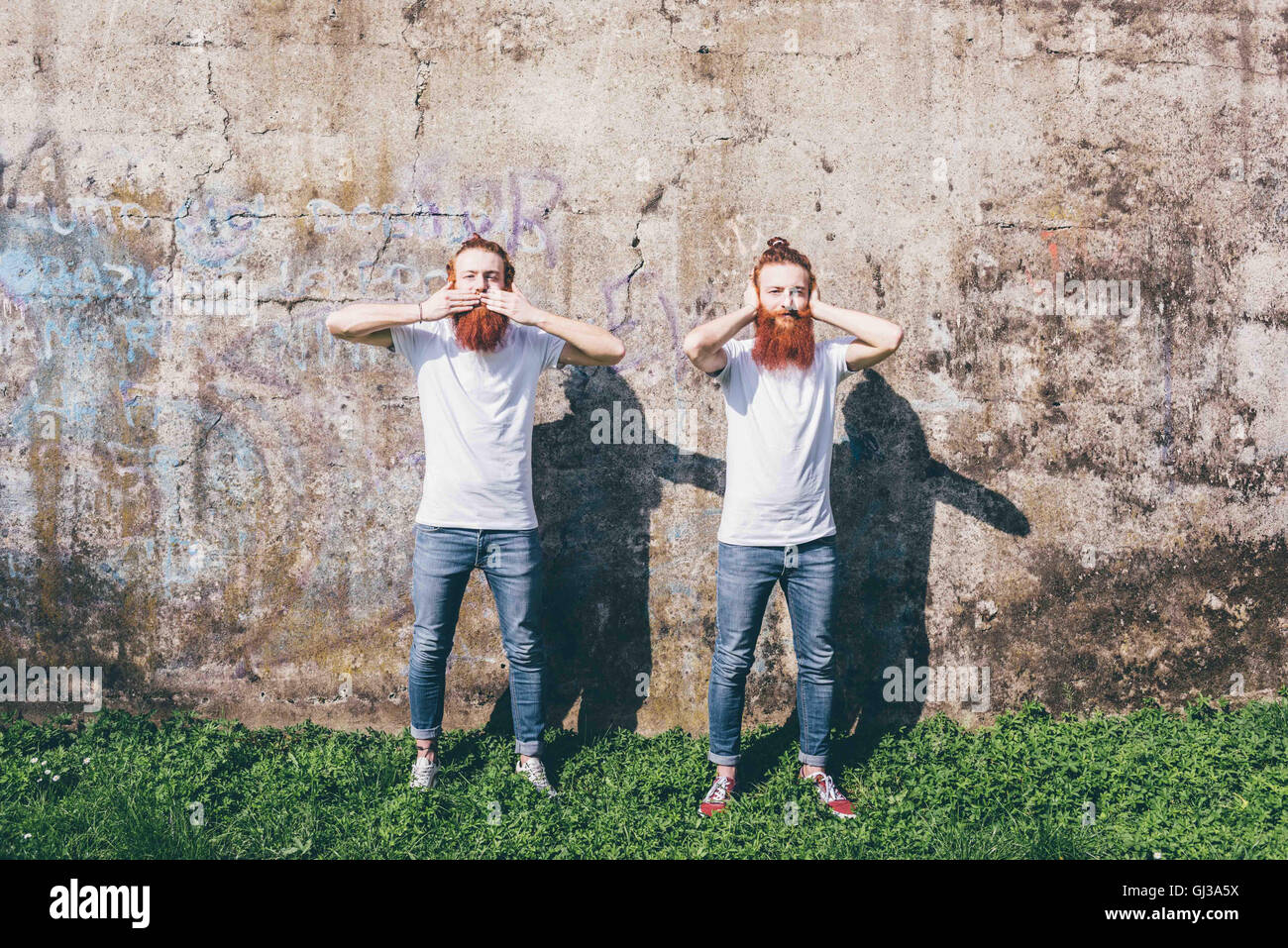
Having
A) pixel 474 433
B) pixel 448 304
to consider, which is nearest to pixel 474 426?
pixel 474 433

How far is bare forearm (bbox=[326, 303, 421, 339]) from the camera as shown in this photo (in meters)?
3.67

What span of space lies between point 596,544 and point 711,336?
54.4 inches

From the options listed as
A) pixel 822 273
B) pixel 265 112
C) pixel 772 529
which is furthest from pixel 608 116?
pixel 772 529

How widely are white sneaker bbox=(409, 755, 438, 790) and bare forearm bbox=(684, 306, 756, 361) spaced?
2153 millimetres

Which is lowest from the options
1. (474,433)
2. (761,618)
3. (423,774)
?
(423,774)

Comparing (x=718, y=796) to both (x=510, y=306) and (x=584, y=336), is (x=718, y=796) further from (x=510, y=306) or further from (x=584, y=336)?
(x=510, y=306)

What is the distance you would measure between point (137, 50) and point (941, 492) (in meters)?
4.70

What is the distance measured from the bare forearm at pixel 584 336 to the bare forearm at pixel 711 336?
0.37m

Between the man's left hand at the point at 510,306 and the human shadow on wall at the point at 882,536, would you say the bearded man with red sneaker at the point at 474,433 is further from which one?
the human shadow on wall at the point at 882,536

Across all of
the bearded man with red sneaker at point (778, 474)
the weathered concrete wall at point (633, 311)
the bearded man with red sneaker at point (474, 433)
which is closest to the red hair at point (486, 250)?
the bearded man with red sneaker at point (474, 433)

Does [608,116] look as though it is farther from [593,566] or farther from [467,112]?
[593,566]

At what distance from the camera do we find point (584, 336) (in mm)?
3750

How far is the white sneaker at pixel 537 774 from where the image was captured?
3.85 m
